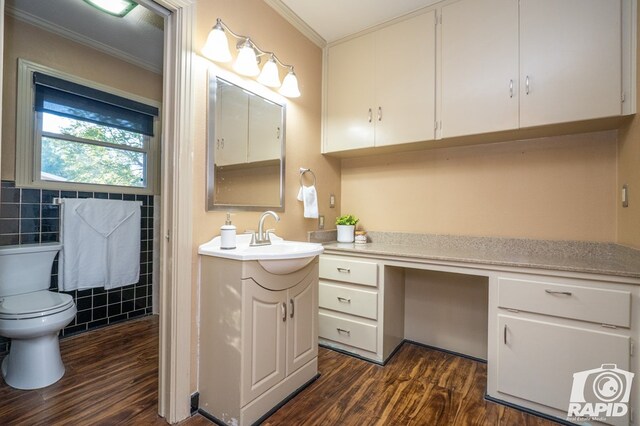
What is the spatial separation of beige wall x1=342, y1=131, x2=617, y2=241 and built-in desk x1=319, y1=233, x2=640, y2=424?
4.5 inches

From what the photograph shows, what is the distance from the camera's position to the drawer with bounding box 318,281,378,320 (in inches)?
80.6

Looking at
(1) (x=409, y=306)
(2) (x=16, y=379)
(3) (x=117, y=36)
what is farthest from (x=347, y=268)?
(3) (x=117, y=36)

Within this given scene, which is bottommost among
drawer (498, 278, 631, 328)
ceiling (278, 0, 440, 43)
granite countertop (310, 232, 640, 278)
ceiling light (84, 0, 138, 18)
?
drawer (498, 278, 631, 328)

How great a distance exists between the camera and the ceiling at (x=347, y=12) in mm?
2023

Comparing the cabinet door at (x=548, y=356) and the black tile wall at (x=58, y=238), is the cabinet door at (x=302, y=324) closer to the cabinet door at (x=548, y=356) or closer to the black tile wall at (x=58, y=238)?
the cabinet door at (x=548, y=356)

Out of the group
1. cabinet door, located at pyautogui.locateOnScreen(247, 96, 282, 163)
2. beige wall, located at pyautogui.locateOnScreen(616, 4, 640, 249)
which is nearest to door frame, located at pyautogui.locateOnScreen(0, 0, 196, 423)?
cabinet door, located at pyautogui.locateOnScreen(247, 96, 282, 163)

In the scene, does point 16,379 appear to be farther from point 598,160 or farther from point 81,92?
point 598,160

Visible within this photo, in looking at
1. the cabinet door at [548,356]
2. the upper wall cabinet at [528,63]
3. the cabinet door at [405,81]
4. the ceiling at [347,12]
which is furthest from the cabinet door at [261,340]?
the ceiling at [347,12]

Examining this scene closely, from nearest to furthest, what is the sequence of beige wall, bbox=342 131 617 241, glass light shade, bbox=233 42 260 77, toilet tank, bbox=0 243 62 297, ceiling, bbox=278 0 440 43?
glass light shade, bbox=233 42 260 77, beige wall, bbox=342 131 617 241, toilet tank, bbox=0 243 62 297, ceiling, bbox=278 0 440 43

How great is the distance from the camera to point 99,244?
2.46 metres

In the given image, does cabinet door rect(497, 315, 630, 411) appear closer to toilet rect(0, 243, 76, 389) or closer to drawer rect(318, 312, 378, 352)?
drawer rect(318, 312, 378, 352)

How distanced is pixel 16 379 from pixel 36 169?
4.65ft

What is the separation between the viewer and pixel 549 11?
65.8 inches

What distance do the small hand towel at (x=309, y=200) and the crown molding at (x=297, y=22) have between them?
1.21 m
